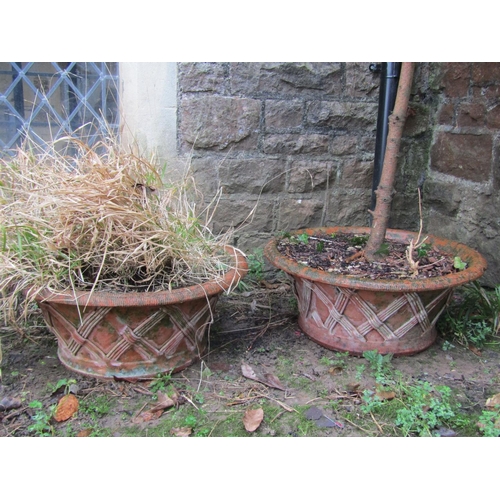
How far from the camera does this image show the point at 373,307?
2.23 metres

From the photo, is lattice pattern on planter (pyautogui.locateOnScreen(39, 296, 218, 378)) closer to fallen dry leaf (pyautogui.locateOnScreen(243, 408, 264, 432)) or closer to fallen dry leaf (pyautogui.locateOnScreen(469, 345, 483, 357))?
fallen dry leaf (pyautogui.locateOnScreen(243, 408, 264, 432))

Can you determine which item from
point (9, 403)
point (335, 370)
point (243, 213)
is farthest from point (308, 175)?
point (9, 403)

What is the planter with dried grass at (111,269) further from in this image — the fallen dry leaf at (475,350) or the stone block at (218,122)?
the fallen dry leaf at (475,350)

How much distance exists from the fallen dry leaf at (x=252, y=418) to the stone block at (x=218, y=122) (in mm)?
1566

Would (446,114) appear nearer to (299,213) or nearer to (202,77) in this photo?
(299,213)

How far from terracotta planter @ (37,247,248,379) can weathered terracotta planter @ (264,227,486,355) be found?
0.39 m

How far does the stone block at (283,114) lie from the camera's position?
303cm

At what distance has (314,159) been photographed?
316 centimetres

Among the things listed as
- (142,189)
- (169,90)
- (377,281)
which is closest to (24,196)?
(142,189)

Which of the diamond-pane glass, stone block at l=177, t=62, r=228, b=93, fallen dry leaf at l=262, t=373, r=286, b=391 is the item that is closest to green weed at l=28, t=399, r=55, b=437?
fallen dry leaf at l=262, t=373, r=286, b=391

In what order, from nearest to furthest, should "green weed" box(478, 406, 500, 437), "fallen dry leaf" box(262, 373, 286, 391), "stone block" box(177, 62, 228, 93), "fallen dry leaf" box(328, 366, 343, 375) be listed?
"green weed" box(478, 406, 500, 437), "fallen dry leaf" box(262, 373, 286, 391), "fallen dry leaf" box(328, 366, 343, 375), "stone block" box(177, 62, 228, 93)

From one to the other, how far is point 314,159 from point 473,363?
144 centimetres

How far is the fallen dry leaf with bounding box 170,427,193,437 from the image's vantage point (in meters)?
1.82

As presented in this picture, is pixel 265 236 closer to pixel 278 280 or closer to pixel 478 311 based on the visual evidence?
pixel 278 280
